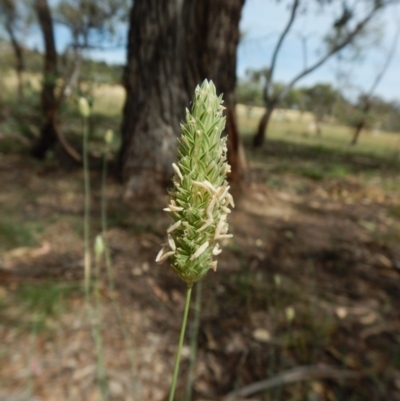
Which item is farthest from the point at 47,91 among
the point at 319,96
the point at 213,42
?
the point at 319,96

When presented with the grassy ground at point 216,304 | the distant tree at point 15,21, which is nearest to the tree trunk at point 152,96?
the grassy ground at point 216,304

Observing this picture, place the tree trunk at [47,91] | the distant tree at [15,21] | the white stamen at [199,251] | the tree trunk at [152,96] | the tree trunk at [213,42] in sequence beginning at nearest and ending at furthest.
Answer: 1. the white stamen at [199,251]
2. the tree trunk at [213,42]
3. the tree trunk at [152,96]
4. the tree trunk at [47,91]
5. the distant tree at [15,21]

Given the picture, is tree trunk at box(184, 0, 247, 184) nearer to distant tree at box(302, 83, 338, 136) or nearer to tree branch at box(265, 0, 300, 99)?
tree branch at box(265, 0, 300, 99)

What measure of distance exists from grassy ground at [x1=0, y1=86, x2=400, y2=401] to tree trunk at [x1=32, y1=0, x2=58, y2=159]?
134cm

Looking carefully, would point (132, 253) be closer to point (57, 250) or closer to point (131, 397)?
point (57, 250)

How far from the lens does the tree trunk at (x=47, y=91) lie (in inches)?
197

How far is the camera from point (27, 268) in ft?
8.53

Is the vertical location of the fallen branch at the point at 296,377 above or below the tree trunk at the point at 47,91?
below

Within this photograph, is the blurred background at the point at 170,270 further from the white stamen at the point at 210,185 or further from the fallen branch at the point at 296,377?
the white stamen at the point at 210,185

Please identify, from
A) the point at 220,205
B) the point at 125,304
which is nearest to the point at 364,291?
the point at 125,304

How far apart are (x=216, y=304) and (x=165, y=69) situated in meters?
2.37

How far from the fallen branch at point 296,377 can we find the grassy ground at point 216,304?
21 mm

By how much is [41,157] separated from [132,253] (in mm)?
3020

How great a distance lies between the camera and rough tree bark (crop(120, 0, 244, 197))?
3.47m
